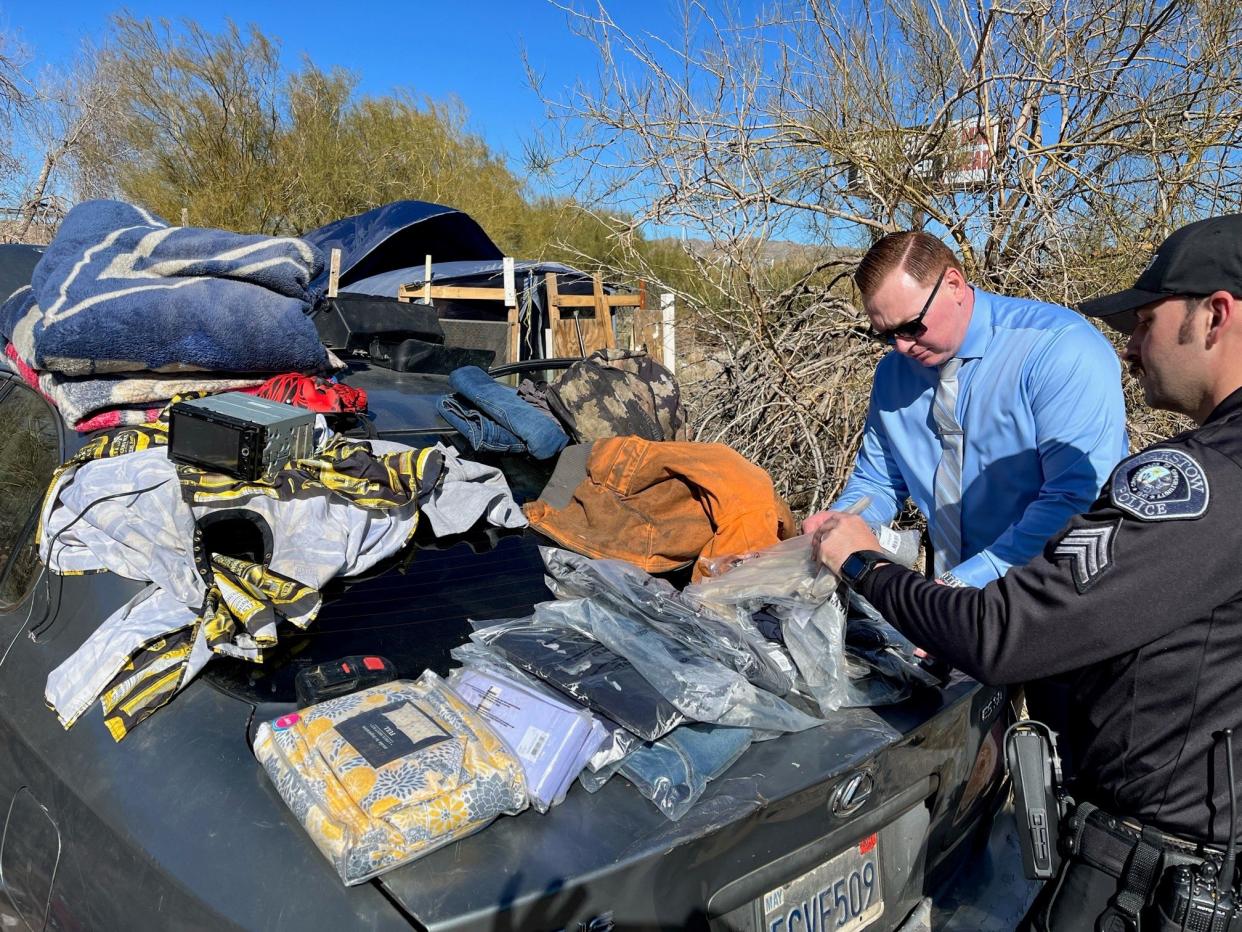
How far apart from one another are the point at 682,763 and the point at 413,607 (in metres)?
0.91

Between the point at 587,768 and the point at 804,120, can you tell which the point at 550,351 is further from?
the point at 587,768

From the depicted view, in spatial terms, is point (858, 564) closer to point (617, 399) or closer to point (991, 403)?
point (991, 403)

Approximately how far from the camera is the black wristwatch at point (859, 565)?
66.2 inches

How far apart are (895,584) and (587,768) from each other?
2.17ft

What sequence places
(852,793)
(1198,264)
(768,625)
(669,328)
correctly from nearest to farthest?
(1198,264)
(852,793)
(768,625)
(669,328)

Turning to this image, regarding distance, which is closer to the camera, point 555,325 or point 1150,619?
point 1150,619

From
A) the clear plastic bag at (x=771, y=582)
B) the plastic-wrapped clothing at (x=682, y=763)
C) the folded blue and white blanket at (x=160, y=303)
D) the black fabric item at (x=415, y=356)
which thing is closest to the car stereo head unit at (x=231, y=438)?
the folded blue and white blanket at (x=160, y=303)

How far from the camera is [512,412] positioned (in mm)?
3117

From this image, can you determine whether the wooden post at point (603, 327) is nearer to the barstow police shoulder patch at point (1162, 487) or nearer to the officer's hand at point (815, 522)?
the officer's hand at point (815, 522)

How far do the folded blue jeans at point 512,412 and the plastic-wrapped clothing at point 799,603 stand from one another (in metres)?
1.13

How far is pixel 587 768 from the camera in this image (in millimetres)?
1500

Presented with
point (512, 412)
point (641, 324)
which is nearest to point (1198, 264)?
point (512, 412)

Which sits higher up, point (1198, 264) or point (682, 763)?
point (1198, 264)

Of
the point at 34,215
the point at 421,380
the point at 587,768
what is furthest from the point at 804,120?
the point at 34,215
